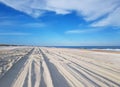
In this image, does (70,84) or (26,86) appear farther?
(70,84)

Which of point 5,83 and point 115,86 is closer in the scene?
point 115,86

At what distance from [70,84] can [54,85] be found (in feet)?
2.03

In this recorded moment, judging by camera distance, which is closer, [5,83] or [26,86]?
[26,86]

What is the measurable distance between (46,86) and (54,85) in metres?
0.33

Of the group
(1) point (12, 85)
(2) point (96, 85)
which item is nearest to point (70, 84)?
(2) point (96, 85)

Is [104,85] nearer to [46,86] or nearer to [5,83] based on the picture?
[46,86]

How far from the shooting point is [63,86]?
653 cm

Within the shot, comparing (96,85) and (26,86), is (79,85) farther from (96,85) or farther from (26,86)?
(26,86)

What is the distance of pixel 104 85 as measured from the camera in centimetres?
668

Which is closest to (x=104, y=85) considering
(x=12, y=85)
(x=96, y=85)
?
(x=96, y=85)

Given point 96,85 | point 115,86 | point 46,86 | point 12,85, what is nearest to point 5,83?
point 12,85

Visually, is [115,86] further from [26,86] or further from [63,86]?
[26,86]

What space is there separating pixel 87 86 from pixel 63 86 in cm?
84

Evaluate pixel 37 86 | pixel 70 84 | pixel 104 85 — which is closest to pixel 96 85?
pixel 104 85
